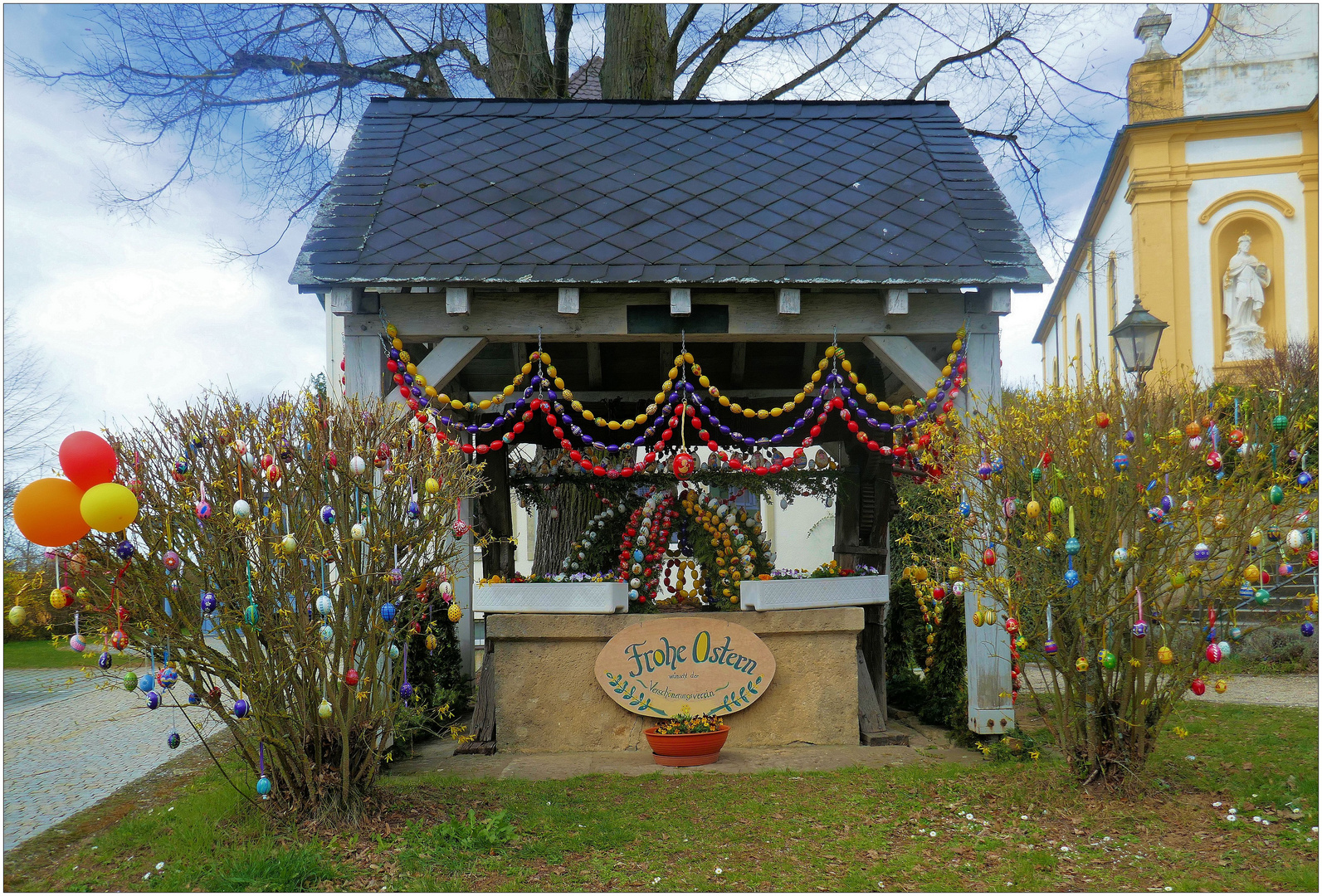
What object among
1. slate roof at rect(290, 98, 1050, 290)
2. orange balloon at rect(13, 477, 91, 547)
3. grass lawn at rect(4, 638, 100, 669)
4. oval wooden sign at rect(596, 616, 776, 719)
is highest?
slate roof at rect(290, 98, 1050, 290)

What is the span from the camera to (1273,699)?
756 centimetres

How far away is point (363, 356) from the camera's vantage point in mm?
5477

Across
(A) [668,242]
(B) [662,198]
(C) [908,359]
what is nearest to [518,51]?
(B) [662,198]

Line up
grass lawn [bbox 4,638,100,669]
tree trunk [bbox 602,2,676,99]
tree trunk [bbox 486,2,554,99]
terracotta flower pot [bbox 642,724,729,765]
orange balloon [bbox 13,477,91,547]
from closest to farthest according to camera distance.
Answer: orange balloon [bbox 13,477,91,547]
terracotta flower pot [bbox 642,724,729,765]
tree trunk [bbox 602,2,676,99]
tree trunk [bbox 486,2,554,99]
grass lawn [bbox 4,638,100,669]

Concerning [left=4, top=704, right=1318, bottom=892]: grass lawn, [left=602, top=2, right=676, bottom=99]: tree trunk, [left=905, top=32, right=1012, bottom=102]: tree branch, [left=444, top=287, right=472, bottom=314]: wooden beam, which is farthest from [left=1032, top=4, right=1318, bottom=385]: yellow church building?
[left=444, top=287, right=472, bottom=314]: wooden beam

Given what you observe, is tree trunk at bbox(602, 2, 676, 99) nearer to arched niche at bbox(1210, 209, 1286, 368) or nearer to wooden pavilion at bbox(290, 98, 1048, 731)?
wooden pavilion at bbox(290, 98, 1048, 731)

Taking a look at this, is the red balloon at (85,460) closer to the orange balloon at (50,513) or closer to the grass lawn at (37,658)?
the orange balloon at (50,513)

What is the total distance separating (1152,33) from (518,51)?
48.6 ft

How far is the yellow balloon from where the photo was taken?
3.43 m

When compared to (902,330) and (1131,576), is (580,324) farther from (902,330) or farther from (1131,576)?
(1131,576)

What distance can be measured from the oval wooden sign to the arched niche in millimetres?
15324

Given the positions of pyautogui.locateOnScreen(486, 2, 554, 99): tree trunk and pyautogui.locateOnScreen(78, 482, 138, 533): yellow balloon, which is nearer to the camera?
pyautogui.locateOnScreen(78, 482, 138, 533): yellow balloon

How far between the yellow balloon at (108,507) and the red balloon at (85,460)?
0.32ft

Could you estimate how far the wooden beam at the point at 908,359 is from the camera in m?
5.63
